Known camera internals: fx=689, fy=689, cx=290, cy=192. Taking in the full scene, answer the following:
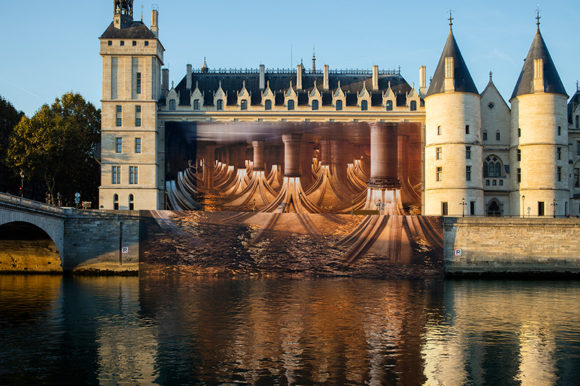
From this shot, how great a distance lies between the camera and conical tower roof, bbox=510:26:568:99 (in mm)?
65875

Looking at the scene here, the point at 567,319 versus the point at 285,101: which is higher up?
the point at 285,101

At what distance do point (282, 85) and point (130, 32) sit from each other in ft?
54.0

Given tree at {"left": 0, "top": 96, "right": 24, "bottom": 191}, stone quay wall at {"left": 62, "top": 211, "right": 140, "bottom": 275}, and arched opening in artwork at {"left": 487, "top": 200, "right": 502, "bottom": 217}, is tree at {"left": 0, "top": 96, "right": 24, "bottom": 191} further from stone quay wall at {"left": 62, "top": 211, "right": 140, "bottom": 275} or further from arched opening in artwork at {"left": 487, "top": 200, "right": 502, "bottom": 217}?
arched opening in artwork at {"left": 487, "top": 200, "right": 502, "bottom": 217}

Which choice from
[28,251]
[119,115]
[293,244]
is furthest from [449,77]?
[28,251]

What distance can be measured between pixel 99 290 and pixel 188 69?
31.9 meters

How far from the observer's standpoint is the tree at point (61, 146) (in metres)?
68.2

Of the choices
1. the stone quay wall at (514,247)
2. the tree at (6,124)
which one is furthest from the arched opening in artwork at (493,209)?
the tree at (6,124)

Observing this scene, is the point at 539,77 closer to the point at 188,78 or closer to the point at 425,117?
the point at 425,117

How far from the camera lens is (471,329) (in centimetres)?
3419

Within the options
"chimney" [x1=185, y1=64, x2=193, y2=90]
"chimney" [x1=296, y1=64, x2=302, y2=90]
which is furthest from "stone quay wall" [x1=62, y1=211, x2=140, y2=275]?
"chimney" [x1=296, y1=64, x2=302, y2=90]

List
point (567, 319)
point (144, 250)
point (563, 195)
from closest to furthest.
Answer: point (567, 319) → point (144, 250) → point (563, 195)

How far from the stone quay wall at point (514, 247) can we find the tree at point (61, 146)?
3740 centimetres

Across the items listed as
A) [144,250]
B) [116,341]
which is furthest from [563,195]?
[116,341]

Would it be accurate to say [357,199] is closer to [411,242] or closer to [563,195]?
[411,242]
